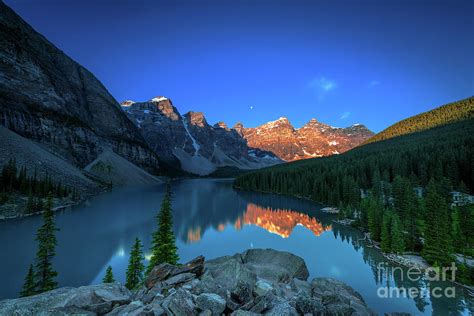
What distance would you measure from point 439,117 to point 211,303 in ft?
647

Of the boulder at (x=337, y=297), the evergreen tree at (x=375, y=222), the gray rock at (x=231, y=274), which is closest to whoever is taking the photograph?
the boulder at (x=337, y=297)

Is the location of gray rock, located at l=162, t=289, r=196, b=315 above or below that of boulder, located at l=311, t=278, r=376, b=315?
above

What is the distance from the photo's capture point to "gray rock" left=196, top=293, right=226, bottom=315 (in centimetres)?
909

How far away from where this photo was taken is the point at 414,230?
36.0 meters

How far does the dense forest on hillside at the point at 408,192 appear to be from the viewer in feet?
96.1

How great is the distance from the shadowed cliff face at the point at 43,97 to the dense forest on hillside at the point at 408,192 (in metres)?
97.7

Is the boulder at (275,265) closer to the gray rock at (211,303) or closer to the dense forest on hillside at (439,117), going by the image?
the gray rock at (211,303)

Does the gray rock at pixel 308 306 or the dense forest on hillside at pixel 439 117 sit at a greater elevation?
the dense forest on hillside at pixel 439 117

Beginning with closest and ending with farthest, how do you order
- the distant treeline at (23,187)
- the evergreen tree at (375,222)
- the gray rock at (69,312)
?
the gray rock at (69,312) → the evergreen tree at (375,222) → the distant treeline at (23,187)

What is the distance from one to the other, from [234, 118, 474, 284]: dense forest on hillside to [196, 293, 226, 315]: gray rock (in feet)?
92.7

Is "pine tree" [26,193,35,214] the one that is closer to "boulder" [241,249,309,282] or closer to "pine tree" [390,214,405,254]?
"boulder" [241,249,309,282]

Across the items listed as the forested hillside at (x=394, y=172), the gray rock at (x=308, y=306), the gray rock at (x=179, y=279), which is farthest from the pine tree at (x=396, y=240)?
the forested hillside at (x=394, y=172)

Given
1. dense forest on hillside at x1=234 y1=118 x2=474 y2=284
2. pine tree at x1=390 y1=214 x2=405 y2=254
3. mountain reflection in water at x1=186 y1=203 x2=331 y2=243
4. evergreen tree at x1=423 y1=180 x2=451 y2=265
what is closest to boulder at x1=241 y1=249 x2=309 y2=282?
evergreen tree at x1=423 y1=180 x2=451 y2=265

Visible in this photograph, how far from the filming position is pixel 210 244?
37.8 meters
